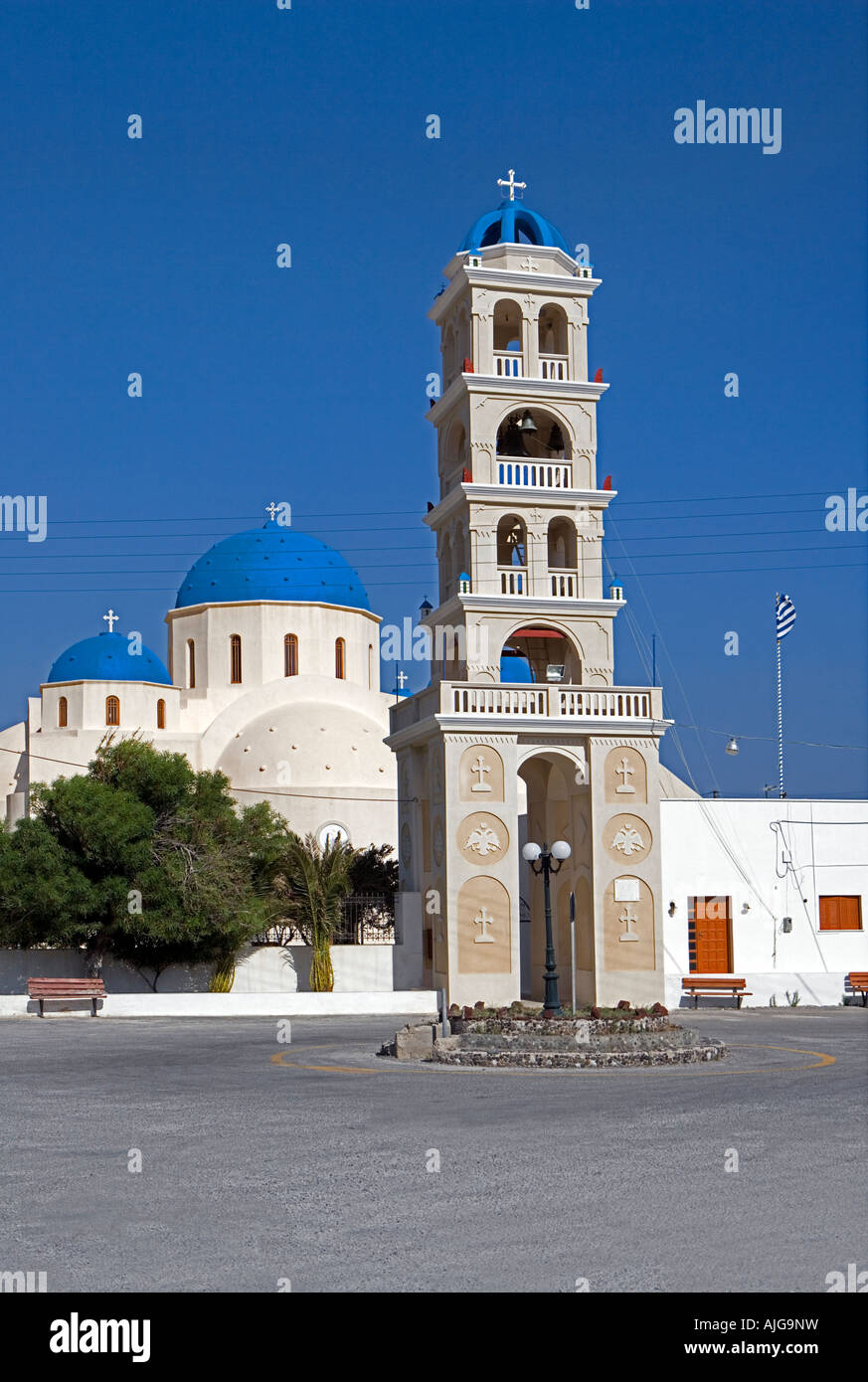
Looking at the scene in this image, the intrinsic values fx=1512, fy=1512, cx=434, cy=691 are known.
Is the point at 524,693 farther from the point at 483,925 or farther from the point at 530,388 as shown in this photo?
the point at 530,388

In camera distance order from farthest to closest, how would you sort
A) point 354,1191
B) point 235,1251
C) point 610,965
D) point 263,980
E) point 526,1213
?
point 263,980 < point 610,965 < point 354,1191 < point 526,1213 < point 235,1251

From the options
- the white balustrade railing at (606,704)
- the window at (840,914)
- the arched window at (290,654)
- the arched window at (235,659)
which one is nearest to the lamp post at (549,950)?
the white balustrade railing at (606,704)

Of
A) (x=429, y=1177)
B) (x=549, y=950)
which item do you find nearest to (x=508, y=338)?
(x=549, y=950)

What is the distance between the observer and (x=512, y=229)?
29172mm

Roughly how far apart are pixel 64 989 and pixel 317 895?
18.5ft

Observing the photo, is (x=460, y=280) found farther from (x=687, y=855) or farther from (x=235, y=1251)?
(x=235, y=1251)

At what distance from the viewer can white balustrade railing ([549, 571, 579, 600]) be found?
93.0 ft

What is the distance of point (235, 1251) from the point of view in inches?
292

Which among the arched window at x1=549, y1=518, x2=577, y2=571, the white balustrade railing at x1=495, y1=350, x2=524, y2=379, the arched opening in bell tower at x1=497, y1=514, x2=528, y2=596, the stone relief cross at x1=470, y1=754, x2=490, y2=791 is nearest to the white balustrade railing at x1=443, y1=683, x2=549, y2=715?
the stone relief cross at x1=470, y1=754, x2=490, y2=791

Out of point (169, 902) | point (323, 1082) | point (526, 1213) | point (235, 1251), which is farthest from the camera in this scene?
point (169, 902)

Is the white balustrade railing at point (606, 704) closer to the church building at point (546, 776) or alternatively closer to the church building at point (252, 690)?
the church building at point (546, 776)

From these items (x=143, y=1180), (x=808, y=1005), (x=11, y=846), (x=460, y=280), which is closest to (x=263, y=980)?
(x=11, y=846)

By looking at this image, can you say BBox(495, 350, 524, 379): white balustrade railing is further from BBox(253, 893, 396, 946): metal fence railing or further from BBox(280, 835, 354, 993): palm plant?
BBox(253, 893, 396, 946): metal fence railing

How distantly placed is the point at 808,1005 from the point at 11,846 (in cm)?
1612
